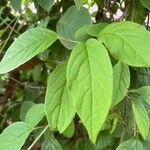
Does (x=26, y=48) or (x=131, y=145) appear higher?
(x=26, y=48)

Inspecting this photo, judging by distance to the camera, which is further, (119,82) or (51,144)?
(51,144)

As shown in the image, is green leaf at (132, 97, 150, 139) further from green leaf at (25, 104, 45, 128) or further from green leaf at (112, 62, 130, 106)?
green leaf at (25, 104, 45, 128)

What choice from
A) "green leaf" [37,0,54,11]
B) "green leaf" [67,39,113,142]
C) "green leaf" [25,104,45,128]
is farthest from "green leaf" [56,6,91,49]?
"green leaf" [67,39,113,142]

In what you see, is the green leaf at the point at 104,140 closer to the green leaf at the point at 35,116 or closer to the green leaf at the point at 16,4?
the green leaf at the point at 35,116

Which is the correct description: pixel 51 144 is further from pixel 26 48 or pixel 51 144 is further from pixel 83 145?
pixel 26 48

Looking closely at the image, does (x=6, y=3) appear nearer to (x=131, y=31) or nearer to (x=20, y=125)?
(x=20, y=125)

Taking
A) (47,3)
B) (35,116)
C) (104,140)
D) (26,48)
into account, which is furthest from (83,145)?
(26,48)
